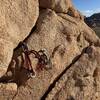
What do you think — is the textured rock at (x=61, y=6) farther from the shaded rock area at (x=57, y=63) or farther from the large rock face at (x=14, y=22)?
the large rock face at (x=14, y=22)

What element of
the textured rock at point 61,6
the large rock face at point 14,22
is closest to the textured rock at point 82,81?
the textured rock at point 61,6

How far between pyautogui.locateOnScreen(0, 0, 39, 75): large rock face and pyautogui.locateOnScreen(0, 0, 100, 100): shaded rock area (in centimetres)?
91

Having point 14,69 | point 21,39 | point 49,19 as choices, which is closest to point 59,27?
point 49,19

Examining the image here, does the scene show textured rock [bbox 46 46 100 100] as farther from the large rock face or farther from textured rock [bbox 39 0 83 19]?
the large rock face

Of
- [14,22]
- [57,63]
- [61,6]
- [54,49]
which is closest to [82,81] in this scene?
[57,63]

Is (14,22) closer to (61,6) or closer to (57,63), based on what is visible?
(57,63)

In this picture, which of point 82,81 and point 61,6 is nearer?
point 82,81

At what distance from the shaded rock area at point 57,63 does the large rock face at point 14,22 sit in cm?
91

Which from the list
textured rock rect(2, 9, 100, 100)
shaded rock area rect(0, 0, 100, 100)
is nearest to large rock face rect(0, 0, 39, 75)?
shaded rock area rect(0, 0, 100, 100)

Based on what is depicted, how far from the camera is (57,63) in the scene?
23.3 meters

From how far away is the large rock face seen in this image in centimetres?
1980

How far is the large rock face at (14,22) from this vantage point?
65.0ft

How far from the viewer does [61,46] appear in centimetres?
2358

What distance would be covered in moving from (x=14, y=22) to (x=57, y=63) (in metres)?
4.67
